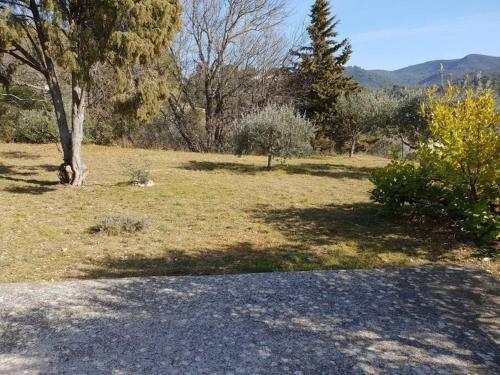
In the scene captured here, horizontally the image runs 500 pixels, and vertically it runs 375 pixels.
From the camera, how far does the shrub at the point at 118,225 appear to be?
804 cm

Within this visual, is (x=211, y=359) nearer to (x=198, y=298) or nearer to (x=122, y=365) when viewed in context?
(x=122, y=365)

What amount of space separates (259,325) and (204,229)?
450 cm

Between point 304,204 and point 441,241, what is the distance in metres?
4.06

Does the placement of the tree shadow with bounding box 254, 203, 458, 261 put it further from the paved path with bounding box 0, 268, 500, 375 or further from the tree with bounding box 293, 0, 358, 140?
the tree with bounding box 293, 0, 358, 140

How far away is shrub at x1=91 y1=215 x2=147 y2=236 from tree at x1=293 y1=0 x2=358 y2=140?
22.4 m

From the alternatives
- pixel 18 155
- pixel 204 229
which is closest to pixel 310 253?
pixel 204 229

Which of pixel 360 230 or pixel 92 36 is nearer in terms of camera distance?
pixel 360 230

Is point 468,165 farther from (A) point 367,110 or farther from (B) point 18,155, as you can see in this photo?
(B) point 18,155

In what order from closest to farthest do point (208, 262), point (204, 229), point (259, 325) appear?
point (259, 325), point (208, 262), point (204, 229)

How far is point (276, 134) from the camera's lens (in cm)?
1505

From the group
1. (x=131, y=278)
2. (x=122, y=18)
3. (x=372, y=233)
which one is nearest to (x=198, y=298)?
(x=131, y=278)

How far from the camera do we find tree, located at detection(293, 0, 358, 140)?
96.5 ft

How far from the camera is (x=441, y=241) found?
7.57 metres

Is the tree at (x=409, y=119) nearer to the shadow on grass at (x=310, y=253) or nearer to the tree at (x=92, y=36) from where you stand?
the shadow on grass at (x=310, y=253)
